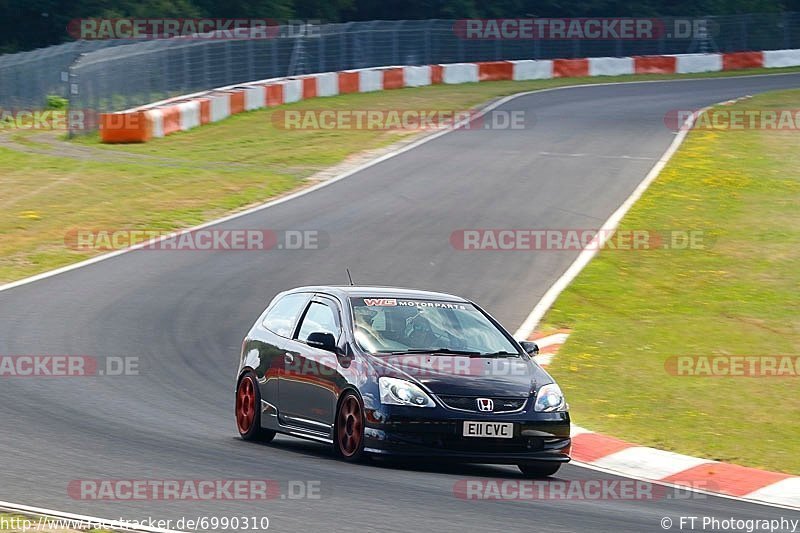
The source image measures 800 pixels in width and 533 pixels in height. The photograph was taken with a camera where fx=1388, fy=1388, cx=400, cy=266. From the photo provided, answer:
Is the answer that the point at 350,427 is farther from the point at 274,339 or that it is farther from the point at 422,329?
the point at 274,339

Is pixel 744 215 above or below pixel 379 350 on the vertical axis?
below

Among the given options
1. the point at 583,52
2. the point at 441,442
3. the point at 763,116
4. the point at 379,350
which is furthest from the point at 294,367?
the point at 583,52

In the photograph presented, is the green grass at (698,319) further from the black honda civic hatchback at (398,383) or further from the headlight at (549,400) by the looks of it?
the black honda civic hatchback at (398,383)

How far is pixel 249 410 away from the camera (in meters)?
11.9

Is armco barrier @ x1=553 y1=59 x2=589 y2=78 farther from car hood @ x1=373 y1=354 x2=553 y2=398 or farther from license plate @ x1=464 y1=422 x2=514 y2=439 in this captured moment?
license plate @ x1=464 y1=422 x2=514 y2=439

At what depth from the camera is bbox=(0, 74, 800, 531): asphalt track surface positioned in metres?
8.64

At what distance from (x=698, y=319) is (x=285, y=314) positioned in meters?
7.38

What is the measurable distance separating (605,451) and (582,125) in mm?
25593

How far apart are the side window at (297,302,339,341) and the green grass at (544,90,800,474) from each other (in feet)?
9.06

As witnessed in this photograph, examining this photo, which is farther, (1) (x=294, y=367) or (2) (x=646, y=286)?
(2) (x=646, y=286)

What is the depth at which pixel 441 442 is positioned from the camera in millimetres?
10117

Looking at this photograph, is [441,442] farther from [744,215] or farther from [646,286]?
[744,215]

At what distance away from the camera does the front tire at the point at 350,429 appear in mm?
10312

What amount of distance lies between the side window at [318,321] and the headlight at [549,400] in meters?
1.77
